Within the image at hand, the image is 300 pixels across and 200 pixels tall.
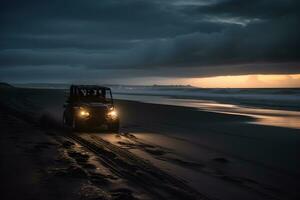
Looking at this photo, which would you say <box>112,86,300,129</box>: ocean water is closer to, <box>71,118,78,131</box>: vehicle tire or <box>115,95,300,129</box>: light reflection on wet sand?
<box>115,95,300,129</box>: light reflection on wet sand

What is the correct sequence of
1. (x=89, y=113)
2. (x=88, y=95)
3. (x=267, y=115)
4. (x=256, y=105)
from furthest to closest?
(x=256, y=105) < (x=267, y=115) < (x=88, y=95) < (x=89, y=113)

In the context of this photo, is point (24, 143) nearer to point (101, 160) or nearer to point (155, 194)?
point (101, 160)

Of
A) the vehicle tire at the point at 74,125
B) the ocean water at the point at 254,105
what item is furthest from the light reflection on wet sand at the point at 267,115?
the vehicle tire at the point at 74,125

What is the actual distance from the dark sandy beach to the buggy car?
1.10m

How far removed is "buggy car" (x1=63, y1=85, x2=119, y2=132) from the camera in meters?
19.6

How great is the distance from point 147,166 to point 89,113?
364 inches

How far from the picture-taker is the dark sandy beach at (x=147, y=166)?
8289 millimetres

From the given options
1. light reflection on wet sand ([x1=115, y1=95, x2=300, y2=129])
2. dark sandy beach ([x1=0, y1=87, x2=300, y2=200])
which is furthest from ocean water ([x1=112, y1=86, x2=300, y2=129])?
dark sandy beach ([x1=0, y1=87, x2=300, y2=200])

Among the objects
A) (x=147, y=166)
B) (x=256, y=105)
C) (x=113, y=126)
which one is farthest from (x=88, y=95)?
(x=256, y=105)

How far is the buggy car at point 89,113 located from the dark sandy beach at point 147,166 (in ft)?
3.62

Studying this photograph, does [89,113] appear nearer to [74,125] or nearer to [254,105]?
[74,125]

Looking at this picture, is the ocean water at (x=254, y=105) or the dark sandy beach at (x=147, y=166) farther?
the ocean water at (x=254, y=105)

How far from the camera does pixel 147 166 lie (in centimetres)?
1084

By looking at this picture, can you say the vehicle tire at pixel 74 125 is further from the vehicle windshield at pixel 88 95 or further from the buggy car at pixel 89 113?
the vehicle windshield at pixel 88 95
